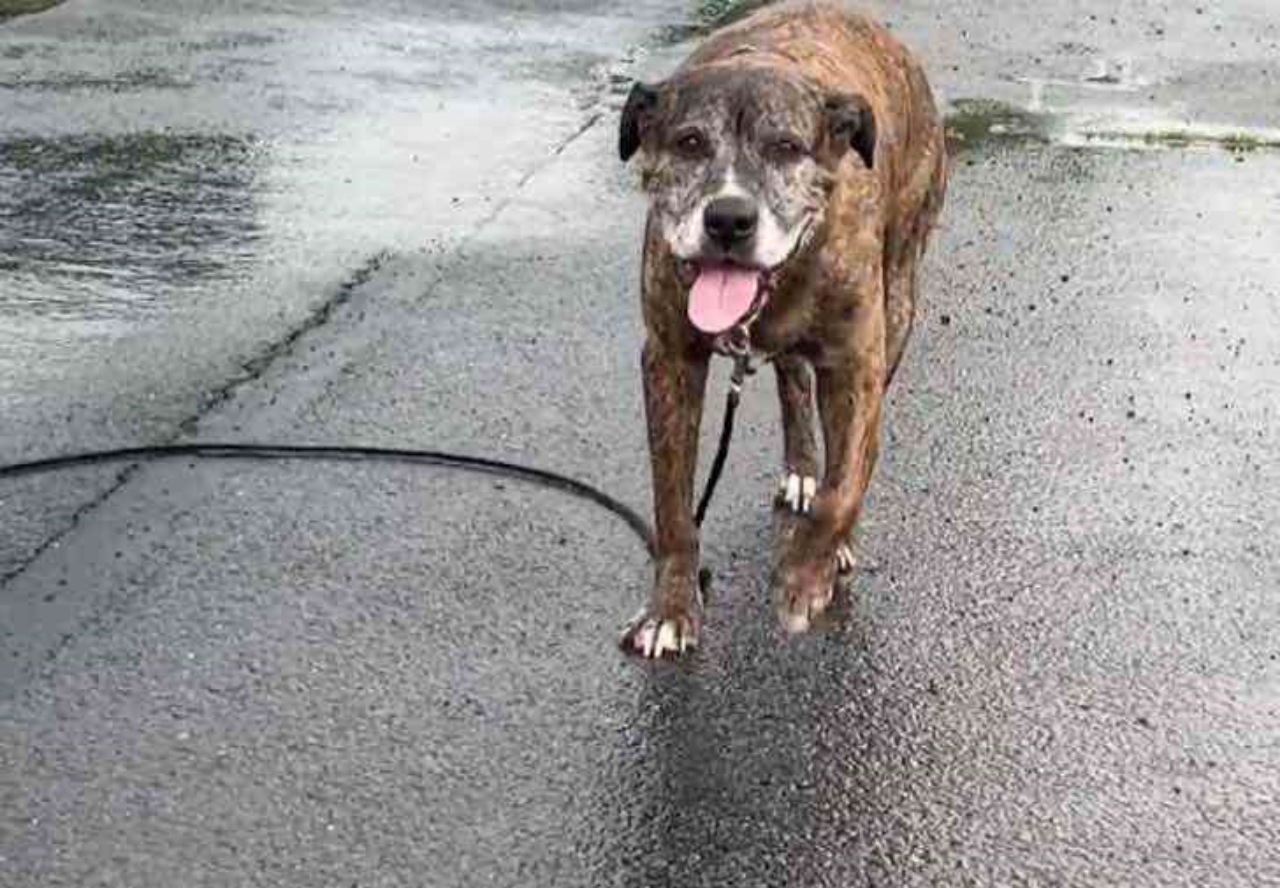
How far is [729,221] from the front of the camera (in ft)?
14.5

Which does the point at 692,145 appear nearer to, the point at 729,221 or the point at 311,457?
the point at 729,221

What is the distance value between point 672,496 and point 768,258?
2.79ft

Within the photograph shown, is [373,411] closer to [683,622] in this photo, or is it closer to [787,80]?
[683,622]

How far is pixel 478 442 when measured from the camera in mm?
6523

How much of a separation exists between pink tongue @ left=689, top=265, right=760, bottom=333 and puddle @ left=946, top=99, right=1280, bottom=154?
6702 millimetres

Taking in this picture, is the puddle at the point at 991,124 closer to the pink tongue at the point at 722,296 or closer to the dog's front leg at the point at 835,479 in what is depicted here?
the dog's front leg at the point at 835,479

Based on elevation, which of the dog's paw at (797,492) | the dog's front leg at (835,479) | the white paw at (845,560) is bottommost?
the dog's paw at (797,492)

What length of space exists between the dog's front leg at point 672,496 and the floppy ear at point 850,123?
0.62 meters

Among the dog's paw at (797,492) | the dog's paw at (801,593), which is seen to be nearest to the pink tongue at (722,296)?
the dog's paw at (801,593)

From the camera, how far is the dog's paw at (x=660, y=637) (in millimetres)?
5086

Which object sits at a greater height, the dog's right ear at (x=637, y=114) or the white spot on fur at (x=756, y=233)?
the dog's right ear at (x=637, y=114)

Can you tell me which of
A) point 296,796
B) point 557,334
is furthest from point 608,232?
point 296,796

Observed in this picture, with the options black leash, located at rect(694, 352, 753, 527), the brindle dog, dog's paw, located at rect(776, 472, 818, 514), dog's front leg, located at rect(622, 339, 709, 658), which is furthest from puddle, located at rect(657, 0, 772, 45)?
dog's front leg, located at rect(622, 339, 709, 658)

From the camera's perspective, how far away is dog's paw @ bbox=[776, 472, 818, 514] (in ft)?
19.9
